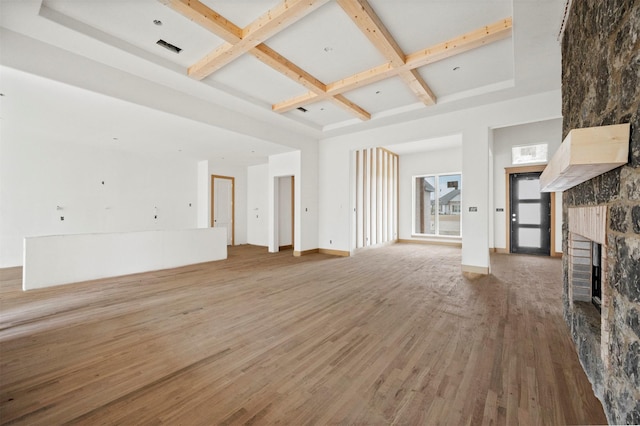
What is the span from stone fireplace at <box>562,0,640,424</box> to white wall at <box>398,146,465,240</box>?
6.95 m

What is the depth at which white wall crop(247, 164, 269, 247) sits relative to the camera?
8.62 meters

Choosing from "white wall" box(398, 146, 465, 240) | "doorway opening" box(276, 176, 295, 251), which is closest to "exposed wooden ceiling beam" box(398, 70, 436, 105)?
"doorway opening" box(276, 176, 295, 251)

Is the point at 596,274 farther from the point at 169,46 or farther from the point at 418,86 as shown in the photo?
the point at 169,46

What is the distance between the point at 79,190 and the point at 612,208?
8.61m

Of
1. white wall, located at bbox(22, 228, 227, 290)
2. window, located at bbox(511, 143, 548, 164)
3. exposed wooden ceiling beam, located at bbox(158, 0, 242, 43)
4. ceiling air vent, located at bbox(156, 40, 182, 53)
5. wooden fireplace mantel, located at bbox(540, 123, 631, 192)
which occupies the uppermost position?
ceiling air vent, located at bbox(156, 40, 182, 53)

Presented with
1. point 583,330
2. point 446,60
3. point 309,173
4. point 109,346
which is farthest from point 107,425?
point 309,173

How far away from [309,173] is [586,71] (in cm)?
564

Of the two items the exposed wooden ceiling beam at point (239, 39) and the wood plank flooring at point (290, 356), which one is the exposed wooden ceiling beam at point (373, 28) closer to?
the exposed wooden ceiling beam at point (239, 39)

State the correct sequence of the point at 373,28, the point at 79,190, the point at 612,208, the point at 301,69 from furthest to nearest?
the point at 79,190 < the point at 301,69 < the point at 373,28 < the point at 612,208

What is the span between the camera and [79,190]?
20.2ft

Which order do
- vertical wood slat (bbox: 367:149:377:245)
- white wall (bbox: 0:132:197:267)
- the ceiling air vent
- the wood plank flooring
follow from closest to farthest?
1. the wood plank flooring
2. the ceiling air vent
3. white wall (bbox: 0:132:197:267)
4. vertical wood slat (bbox: 367:149:377:245)

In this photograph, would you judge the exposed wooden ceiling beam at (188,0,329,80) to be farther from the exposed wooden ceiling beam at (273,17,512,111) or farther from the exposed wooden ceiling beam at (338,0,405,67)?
the exposed wooden ceiling beam at (273,17,512,111)

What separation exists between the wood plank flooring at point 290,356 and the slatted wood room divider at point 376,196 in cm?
386

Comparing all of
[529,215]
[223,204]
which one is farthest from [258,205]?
[529,215]
